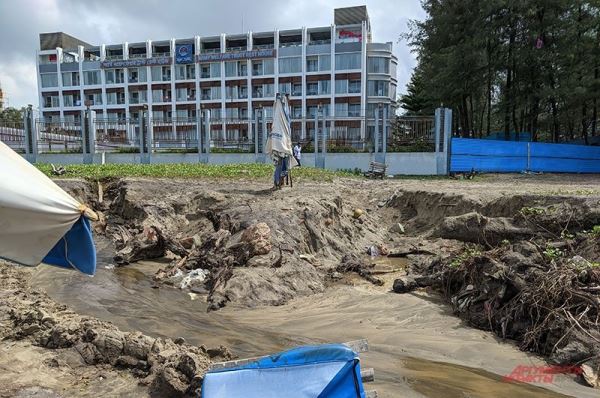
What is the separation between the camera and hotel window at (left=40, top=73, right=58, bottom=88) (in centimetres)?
7144

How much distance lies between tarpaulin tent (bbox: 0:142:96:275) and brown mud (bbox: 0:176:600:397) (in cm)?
153

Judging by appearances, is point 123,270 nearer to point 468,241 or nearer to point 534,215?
point 468,241

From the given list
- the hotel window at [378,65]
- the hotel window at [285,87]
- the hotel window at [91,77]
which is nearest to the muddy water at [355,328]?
the hotel window at [378,65]

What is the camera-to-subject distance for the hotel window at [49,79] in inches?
2813

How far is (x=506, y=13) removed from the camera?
2566 cm

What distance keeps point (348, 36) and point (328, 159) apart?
139 ft

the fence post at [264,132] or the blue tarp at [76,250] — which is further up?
the fence post at [264,132]

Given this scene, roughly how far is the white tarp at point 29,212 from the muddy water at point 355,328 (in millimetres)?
2794

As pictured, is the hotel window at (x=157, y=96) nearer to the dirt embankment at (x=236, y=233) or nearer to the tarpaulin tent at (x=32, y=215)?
the dirt embankment at (x=236, y=233)

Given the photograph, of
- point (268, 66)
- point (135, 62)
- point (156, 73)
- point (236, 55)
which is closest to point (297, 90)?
point (268, 66)

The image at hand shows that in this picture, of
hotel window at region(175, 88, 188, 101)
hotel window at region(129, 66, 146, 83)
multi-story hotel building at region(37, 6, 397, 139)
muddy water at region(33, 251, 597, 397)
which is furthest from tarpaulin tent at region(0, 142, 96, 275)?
hotel window at region(129, 66, 146, 83)

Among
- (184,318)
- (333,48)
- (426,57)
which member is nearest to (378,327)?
(184,318)

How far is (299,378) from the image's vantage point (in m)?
3.42

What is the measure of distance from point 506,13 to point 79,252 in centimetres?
2797
